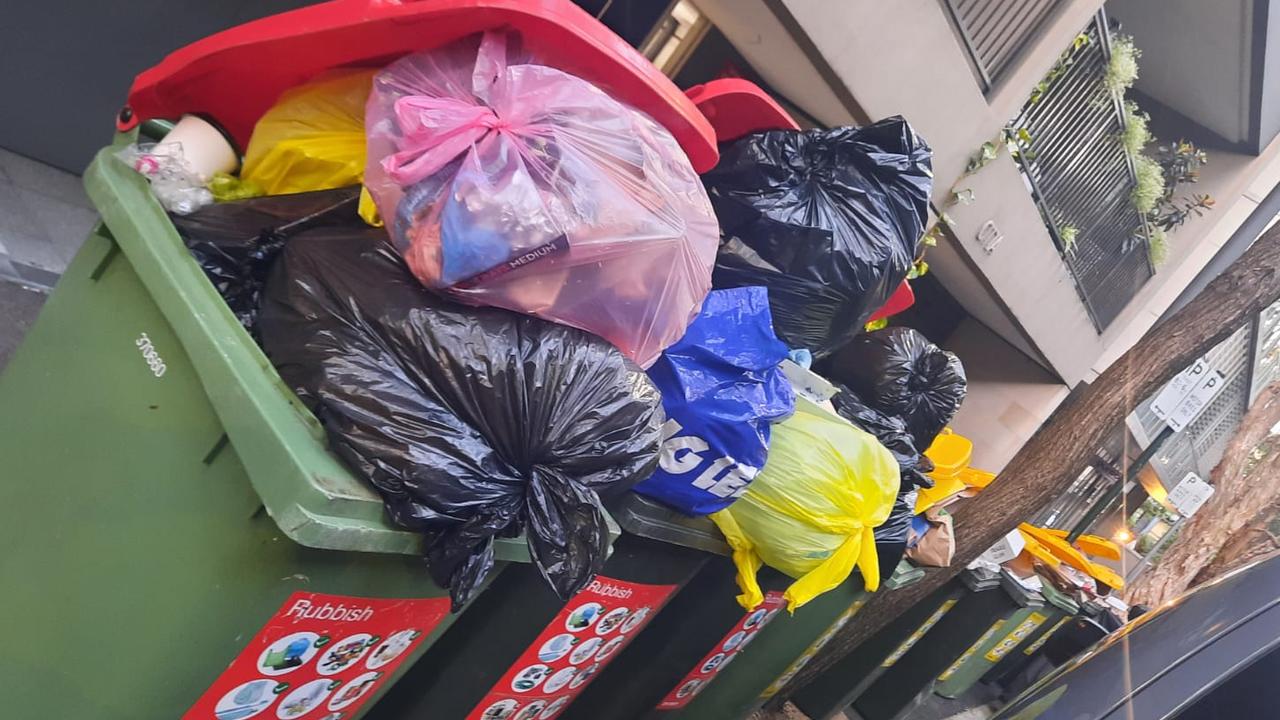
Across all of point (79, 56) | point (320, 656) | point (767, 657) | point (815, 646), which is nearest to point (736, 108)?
point (320, 656)

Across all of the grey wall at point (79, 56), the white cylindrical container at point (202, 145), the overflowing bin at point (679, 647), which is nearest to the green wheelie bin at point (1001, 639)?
the overflowing bin at point (679, 647)

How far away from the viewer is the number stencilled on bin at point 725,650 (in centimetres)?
296

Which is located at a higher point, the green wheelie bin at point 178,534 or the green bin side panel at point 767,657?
the green wheelie bin at point 178,534

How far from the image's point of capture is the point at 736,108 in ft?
8.13

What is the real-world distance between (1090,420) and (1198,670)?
2648mm

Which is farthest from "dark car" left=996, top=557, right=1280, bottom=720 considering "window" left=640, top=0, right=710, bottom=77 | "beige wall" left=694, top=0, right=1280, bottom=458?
"window" left=640, top=0, right=710, bottom=77

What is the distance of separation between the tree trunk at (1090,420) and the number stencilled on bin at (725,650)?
949 mm

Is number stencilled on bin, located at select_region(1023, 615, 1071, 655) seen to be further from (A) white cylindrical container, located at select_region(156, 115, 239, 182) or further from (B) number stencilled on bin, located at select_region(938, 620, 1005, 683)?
(A) white cylindrical container, located at select_region(156, 115, 239, 182)

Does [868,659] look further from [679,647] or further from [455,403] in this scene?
[455,403]

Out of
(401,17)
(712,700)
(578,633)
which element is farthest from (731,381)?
(712,700)

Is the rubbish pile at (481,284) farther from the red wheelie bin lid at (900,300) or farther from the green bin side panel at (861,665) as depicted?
the green bin side panel at (861,665)

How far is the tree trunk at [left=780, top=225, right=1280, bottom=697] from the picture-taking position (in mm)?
3930

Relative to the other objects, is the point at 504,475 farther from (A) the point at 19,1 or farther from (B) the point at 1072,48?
(B) the point at 1072,48

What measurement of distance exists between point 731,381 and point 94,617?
1.39 metres
